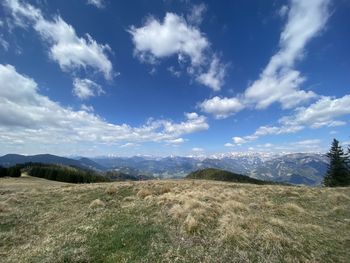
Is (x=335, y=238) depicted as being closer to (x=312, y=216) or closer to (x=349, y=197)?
(x=312, y=216)

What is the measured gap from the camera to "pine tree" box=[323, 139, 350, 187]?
6322cm

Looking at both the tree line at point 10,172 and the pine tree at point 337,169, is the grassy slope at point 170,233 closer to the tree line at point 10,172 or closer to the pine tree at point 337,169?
the pine tree at point 337,169

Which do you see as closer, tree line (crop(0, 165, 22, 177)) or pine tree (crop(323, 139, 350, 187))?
pine tree (crop(323, 139, 350, 187))

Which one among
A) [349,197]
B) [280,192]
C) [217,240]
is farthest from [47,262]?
[349,197]

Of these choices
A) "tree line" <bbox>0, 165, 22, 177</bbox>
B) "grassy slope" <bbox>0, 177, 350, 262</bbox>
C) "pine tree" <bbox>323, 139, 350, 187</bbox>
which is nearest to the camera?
"grassy slope" <bbox>0, 177, 350, 262</bbox>

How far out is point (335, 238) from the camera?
13000 millimetres

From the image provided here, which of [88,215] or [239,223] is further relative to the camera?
[88,215]

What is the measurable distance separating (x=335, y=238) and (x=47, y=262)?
14982 mm

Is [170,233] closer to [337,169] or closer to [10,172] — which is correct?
[337,169]

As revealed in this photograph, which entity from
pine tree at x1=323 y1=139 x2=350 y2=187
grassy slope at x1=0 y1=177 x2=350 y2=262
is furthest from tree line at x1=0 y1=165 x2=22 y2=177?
pine tree at x1=323 y1=139 x2=350 y2=187

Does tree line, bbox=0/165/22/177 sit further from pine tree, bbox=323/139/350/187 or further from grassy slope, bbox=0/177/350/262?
pine tree, bbox=323/139/350/187

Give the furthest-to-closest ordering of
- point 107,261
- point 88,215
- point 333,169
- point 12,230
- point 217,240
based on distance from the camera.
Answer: point 333,169, point 88,215, point 12,230, point 217,240, point 107,261

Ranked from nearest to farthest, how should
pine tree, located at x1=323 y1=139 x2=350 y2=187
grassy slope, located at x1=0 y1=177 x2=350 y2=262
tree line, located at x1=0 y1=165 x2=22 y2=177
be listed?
grassy slope, located at x1=0 y1=177 x2=350 y2=262, pine tree, located at x1=323 y1=139 x2=350 y2=187, tree line, located at x1=0 y1=165 x2=22 y2=177

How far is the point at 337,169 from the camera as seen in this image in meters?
64.5
